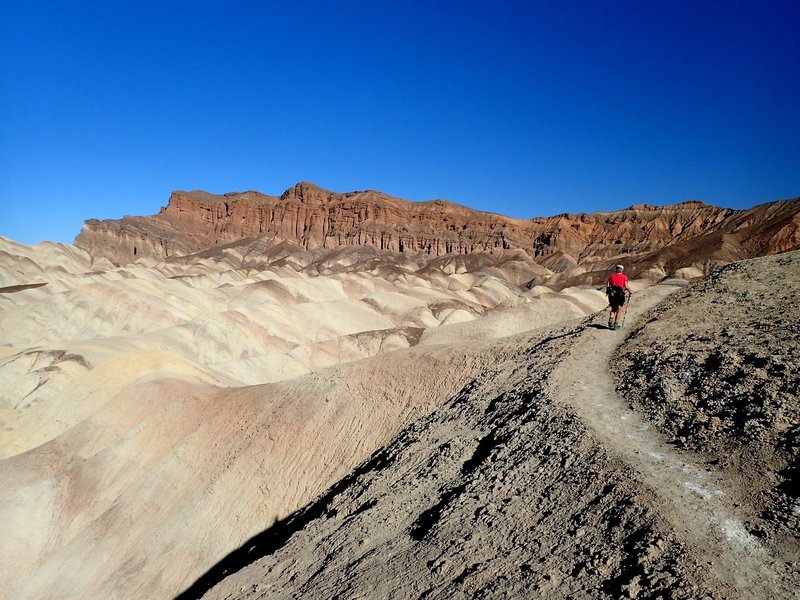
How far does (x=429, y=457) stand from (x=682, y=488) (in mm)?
5065

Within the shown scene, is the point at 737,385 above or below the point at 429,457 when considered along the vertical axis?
above

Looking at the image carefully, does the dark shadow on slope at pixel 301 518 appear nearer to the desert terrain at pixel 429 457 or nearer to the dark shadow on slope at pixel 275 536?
the dark shadow on slope at pixel 275 536

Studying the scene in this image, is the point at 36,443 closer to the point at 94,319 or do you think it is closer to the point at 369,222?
the point at 94,319

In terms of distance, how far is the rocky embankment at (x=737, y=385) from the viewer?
5188mm

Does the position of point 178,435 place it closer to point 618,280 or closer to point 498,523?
point 498,523

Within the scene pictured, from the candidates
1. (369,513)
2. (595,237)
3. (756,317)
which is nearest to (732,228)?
(595,237)

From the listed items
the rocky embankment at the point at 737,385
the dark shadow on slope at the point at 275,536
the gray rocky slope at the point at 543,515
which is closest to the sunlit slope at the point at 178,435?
the dark shadow on slope at the point at 275,536

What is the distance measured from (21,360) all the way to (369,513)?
95.6 feet

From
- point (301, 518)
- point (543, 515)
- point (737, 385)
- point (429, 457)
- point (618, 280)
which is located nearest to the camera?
point (543, 515)

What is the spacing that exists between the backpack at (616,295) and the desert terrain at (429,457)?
755mm

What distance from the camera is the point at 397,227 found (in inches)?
5074

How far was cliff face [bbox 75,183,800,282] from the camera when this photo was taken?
10806 centimetres

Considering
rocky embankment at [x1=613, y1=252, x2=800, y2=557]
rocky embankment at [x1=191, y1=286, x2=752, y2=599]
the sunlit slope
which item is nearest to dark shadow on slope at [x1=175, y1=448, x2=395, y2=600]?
rocky embankment at [x1=191, y1=286, x2=752, y2=599]

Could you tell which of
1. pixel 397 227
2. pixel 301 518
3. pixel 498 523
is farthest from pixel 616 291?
pixel 397 227
